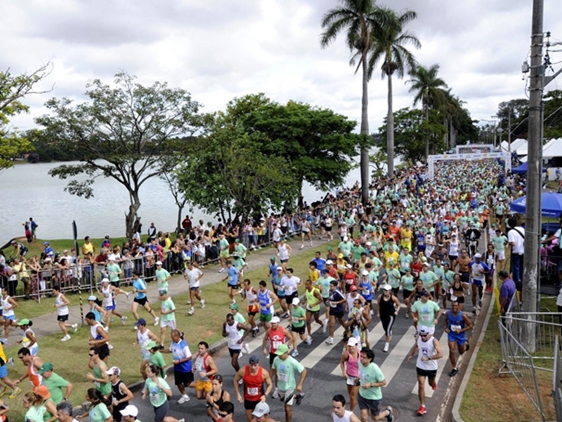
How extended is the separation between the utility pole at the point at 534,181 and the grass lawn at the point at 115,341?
284 inches

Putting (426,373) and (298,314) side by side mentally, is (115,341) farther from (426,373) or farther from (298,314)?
(426,373)

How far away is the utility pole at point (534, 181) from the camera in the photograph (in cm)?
986

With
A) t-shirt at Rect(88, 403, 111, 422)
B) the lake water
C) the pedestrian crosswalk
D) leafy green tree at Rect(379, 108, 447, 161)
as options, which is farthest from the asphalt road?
leafy green tree at Rect(379, 108, 447, 161)

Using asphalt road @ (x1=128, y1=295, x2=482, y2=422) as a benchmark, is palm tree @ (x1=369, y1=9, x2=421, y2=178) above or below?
above

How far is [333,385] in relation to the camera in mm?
9203

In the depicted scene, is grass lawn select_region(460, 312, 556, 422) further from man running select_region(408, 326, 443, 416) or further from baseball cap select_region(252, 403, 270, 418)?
baseball cap select_region(252, 403, 270, 418)

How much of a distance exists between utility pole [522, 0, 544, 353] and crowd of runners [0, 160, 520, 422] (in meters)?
0.64

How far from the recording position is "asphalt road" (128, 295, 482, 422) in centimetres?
823

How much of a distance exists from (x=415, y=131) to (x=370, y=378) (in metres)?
57.7

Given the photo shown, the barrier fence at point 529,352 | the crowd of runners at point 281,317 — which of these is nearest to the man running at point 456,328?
the crowd of runners at point 281,317

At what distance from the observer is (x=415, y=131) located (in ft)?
200

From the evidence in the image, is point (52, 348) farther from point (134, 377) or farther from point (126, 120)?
point (126, 120)

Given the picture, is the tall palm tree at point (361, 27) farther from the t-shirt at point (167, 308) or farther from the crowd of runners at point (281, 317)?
the t-shirt at point (167, 308)

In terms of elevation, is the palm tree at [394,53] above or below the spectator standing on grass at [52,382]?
above
